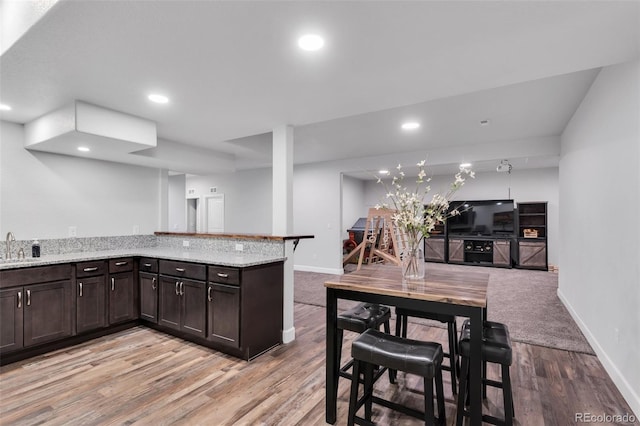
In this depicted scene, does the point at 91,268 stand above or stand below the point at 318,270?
above

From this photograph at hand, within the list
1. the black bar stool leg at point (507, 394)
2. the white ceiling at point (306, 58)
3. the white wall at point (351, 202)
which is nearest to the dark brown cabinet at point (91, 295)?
the white ceiling at point (306, 58)

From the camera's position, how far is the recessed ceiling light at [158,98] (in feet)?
9.30

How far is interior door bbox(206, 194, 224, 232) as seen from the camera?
8367mm

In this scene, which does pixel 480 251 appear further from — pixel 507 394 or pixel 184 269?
pixel 184 269

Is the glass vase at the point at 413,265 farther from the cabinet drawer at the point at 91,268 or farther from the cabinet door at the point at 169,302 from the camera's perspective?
the cabinet drawer at the point at 91,268

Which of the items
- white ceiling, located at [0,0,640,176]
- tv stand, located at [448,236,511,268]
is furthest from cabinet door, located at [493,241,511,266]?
white ceiling, located at [0,0,640,176]

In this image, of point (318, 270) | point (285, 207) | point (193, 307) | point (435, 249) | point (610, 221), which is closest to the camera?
point (610, 221)

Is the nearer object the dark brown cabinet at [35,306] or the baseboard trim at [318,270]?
the dark brown cabinet at [35,306]

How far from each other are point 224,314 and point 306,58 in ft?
7.73

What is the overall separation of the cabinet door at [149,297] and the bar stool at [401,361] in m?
2.70

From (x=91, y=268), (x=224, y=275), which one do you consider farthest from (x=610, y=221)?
(x=91, y=268)

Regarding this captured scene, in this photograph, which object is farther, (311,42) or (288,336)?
(288,336)

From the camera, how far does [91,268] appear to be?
3395 mm

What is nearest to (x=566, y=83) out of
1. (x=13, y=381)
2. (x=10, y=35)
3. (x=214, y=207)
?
(x=10, y=35)
